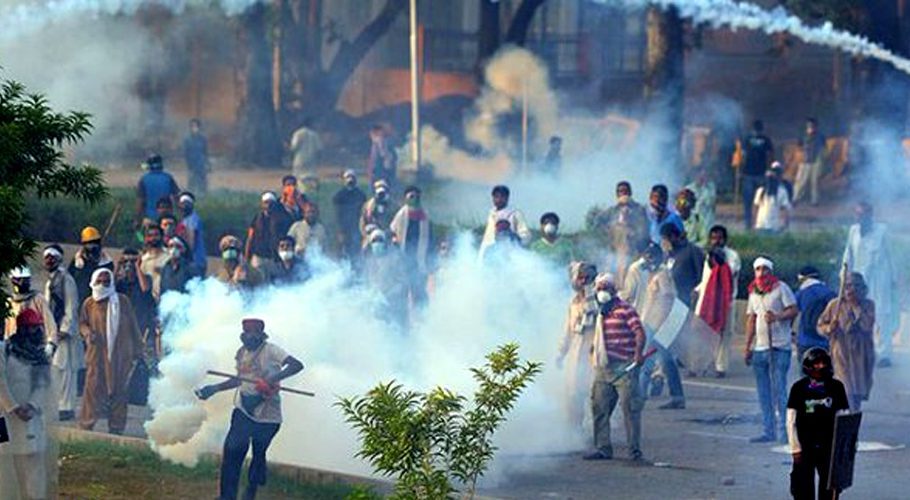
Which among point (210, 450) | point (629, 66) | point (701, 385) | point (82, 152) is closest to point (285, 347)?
point (210, 450)

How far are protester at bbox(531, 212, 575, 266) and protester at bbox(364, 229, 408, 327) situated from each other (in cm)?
113

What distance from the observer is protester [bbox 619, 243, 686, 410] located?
62.8 feet

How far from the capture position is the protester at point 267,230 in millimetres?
22609

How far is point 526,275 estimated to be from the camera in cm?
1998

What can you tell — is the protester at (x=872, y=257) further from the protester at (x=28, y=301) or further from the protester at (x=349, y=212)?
the protester at (x=28, y=301)

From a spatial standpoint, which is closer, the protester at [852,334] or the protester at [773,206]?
the protester at [852,334]

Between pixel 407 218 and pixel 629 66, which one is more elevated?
pixel 629 66

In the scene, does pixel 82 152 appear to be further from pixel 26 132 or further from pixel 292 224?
pixel 26 132

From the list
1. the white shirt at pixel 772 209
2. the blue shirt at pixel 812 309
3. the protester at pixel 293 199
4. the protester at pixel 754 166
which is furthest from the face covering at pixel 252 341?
the protester at pixel 754 166

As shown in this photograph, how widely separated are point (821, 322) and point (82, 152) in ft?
82.9

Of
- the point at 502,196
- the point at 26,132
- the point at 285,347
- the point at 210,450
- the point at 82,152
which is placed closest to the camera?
the point at 26,132

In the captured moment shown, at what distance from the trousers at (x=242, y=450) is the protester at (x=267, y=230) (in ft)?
23.1

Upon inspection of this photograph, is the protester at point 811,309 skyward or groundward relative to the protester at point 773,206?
groundward

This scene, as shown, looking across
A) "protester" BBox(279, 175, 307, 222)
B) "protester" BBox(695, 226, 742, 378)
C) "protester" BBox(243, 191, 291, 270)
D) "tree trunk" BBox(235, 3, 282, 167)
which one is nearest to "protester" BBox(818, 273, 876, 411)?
"protester" BBox(695, 226, 742, 378)
